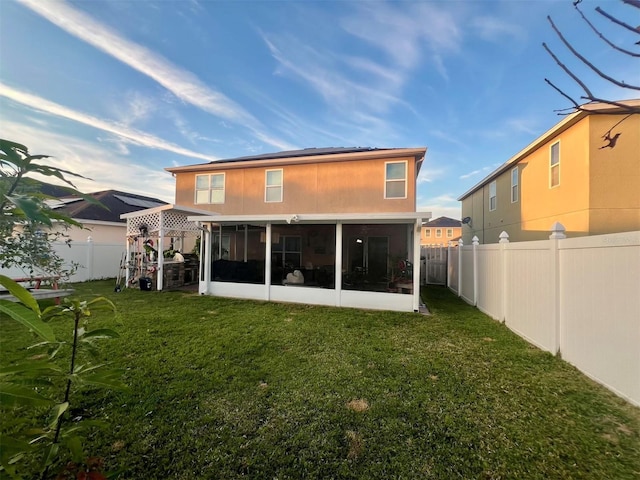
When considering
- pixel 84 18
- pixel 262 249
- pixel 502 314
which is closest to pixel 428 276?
pixel 502 314

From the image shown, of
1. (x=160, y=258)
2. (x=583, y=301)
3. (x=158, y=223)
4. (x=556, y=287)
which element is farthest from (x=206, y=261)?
(x=583, y=301)

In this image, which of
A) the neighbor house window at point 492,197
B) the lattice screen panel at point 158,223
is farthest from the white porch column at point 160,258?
the neighbor house window at point 492,197

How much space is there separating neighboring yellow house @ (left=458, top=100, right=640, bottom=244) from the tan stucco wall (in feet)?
14.6

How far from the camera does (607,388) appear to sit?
3.18 metres

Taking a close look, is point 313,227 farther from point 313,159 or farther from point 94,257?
point 94,257

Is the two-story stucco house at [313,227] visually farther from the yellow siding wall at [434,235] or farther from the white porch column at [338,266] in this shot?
the yellow siding wall at [434,235]

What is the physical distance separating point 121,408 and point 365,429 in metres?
2.49

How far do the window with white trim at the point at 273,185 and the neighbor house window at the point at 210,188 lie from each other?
219cm

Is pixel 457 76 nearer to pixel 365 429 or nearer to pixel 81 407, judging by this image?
pixel 365 429

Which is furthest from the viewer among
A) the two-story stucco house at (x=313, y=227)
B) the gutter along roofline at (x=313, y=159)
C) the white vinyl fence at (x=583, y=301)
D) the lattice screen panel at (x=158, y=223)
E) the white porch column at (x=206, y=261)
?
the lattice screen panel at (x=158, y=223)

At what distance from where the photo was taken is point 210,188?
1288 centimetres

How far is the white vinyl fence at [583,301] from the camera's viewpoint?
114 inches

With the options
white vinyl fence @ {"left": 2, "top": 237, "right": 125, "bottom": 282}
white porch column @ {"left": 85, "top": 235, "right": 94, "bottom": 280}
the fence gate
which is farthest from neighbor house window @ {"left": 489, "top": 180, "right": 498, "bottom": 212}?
white porch column @ {"left": 85, "top": 235, "right": 94, "bottom": 280}

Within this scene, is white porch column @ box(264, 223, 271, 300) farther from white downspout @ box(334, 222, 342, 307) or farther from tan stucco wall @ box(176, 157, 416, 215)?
tan stucco wall @ box(176, 157, 416, 215)
